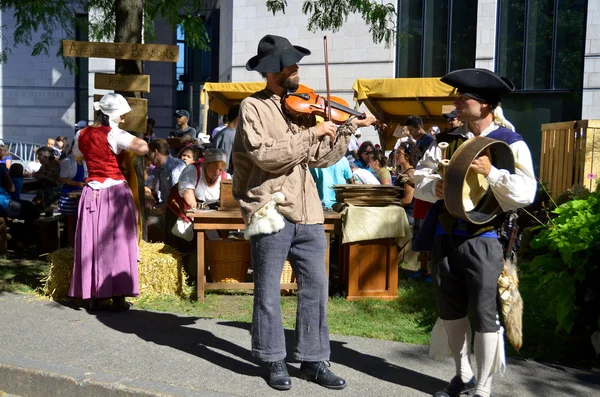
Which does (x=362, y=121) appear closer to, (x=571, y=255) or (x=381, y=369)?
(x=381, y=369)

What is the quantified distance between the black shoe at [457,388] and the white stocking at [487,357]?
0.21m

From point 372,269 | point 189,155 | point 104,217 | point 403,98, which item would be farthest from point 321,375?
point 403,98

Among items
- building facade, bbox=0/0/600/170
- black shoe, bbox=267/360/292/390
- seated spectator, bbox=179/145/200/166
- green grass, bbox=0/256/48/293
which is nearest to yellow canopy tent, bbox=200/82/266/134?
building facade, bbox=0/0/600/170

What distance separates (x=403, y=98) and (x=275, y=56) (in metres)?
9.22

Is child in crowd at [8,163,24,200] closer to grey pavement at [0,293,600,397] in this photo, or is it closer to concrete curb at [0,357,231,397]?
grey pavement at [0,293,600,397]

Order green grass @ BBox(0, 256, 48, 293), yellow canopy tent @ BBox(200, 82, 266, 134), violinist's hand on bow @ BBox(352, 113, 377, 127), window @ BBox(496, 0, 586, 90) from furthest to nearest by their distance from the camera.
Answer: window @ BBox(496, 0, 586, 90) → yellow canopy tent @ BBox(200, 82, 266, 134) → green grass @ BBox(0, 256, 48, 293) → violinist's hand on bow @ BBox(352, 113, 377, 127)

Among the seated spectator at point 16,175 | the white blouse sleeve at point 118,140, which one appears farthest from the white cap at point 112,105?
the seated spectator at point 16,175

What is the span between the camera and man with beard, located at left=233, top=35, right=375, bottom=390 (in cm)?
432

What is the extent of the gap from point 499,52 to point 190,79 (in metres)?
18.6

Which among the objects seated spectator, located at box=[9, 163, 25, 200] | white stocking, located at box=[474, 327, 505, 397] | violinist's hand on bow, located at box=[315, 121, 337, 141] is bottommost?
white stocking, located at box=[474, 327, 505, 397]

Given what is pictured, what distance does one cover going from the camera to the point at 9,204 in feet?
32.9

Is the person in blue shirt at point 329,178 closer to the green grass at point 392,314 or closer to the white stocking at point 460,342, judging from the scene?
the green grass at point 392,314

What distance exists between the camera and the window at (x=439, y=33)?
16656mm

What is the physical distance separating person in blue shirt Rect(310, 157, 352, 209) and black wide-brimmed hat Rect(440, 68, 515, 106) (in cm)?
374
